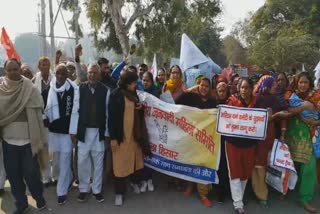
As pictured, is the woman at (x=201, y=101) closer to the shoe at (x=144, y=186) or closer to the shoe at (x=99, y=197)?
the shoe at (x=144, y=186)

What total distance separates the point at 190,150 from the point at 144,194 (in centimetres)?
93

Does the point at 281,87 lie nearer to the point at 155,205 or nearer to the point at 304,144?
the point at 304,144

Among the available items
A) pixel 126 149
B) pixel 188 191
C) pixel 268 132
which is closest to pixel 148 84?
pixel 126 149

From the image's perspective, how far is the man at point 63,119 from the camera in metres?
5.18

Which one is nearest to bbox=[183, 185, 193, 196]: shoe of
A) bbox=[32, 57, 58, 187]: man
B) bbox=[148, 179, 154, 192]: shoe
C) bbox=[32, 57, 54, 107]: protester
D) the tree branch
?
bbox=[148, 179, 154, 192]: shoe

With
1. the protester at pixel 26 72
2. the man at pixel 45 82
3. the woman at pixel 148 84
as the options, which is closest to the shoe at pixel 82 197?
the man at pixel 45 82

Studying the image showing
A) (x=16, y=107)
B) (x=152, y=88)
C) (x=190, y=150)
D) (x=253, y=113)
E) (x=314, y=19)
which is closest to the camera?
(x=16, y=107)

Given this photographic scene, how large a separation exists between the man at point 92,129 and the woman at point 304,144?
2459 mm

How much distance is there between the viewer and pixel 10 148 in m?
4.69

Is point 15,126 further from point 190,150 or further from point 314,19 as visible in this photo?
point 314,19

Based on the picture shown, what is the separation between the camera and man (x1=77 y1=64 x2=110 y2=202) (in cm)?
516

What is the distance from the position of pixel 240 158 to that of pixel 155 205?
1290 millimetres

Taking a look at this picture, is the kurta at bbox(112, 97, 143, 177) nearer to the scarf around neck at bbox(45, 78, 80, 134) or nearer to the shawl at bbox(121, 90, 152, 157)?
the shawl at bbox(121, 90, 152, 157)

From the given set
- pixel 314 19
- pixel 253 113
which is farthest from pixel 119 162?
pixel 314 19
